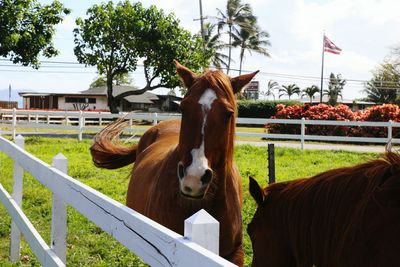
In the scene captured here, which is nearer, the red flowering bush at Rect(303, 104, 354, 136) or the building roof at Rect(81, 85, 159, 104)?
the red flowering bush at Rect(303, 104, 354, 136)

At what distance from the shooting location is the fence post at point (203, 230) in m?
1.50

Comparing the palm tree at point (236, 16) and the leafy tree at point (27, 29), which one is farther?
the palm tree at point (236, 16)

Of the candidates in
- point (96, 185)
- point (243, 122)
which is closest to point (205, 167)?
point (96, 185)

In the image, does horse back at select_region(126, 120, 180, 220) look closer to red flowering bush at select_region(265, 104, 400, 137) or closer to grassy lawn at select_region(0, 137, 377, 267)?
grassy lawn at select_region(0, 137, 377, 267)

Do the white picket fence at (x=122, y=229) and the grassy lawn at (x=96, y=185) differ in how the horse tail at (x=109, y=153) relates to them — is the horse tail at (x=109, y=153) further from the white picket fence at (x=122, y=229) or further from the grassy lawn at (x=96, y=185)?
the white picket fence at (x=122, y=229)

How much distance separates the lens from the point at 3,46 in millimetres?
18219

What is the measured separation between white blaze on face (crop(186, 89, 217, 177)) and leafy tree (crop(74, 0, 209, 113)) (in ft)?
91.5

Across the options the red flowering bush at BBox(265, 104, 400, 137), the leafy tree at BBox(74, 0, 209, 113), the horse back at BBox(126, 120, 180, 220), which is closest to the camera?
the horse back at BBox(126, 120, 180, 220)

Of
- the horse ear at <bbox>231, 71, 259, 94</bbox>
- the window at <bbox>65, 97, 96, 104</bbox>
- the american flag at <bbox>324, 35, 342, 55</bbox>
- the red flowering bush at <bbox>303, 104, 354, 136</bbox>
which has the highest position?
the american flag at <bbox>324, 35, 342, 55</bbox>

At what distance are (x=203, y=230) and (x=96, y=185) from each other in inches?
309

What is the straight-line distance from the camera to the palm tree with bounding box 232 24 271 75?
2317 inches

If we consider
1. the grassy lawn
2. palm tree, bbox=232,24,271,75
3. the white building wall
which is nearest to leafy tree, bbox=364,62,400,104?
palm tree, bbox=232,24,271,75

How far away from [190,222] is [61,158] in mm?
2222

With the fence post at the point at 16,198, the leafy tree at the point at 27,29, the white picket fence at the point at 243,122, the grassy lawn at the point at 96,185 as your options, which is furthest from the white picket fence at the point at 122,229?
the leafy tree at the point at 27,29
